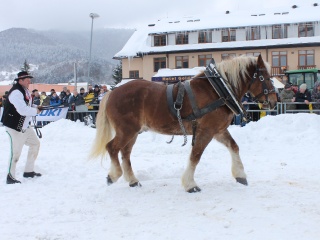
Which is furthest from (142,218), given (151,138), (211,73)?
(151,138)

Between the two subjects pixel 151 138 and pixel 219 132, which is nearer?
pixel 219 132

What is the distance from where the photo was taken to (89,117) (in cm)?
1382

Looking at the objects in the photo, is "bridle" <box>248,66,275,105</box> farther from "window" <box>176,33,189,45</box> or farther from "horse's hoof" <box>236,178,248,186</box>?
"window" <box>176,33,189,45</box>

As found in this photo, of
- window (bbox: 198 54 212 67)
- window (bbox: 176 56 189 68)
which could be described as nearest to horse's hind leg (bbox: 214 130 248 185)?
window (bbox: 198 54 212 67)

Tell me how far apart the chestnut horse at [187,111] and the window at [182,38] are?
31935 mm

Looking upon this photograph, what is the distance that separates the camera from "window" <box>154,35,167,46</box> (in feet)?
123

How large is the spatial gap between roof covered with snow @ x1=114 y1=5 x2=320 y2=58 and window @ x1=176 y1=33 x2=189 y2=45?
520 mm

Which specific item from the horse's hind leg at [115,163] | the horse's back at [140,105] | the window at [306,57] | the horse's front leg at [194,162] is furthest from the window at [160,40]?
the horse's front leg at [194,162]

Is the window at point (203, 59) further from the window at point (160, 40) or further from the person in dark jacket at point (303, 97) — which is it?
the person in dark jacket at point (303, 97)

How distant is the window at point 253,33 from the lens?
3478 centimetres

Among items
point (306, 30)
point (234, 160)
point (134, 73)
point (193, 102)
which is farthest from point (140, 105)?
point (134, 73)

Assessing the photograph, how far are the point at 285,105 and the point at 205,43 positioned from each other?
25.0 m

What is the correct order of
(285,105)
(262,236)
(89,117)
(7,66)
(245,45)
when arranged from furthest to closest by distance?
(7,66) → (245,45) → (89,117) → (285,105) → (262,236)

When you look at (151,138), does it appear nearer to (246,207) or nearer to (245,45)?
(246,207)
